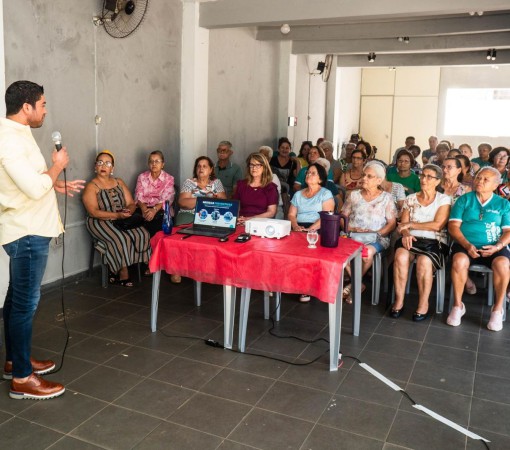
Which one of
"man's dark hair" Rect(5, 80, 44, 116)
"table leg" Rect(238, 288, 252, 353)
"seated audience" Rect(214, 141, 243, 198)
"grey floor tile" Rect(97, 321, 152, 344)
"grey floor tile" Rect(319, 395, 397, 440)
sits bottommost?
"grey floor tile" Rect(319, 395, 397, 440)

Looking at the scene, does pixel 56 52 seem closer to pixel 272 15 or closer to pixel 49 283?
pixel 49 283

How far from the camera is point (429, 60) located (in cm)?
1021

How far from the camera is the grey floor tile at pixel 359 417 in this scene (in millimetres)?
2629

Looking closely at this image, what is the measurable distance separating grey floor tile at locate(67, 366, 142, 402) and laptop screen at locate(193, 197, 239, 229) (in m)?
1.16

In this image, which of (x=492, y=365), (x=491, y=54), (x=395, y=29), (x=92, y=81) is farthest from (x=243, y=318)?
(x=491, y=54)

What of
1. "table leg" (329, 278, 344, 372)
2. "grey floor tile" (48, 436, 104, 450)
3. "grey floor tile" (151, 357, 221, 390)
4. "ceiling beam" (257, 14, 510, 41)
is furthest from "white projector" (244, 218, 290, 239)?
"ceiling beam" (257, 14, 510, 41)

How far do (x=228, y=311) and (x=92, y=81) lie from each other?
2.60 m

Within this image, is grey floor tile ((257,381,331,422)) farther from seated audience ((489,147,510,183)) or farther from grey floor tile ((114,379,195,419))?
seated audience ((489,147,510,183))

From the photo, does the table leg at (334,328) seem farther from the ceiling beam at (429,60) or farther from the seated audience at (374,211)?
the ceiling beam at (429,60)

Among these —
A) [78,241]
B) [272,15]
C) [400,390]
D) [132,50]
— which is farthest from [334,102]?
[400,390]

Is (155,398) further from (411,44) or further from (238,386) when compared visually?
(411,44)

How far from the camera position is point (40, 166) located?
2.70 metres

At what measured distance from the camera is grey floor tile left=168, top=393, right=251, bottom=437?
262 centimetres

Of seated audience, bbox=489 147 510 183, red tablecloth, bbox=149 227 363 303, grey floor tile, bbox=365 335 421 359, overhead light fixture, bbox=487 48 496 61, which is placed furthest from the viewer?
overhead light fixture, bbox=487 48 496 61
